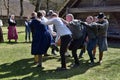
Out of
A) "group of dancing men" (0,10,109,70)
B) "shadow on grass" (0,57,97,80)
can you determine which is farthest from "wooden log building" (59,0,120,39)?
"shadow on grass" (0,57,97,80)

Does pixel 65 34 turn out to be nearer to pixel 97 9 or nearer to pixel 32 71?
pixel 32 71

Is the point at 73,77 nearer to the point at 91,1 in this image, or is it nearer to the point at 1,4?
the point at 91,1

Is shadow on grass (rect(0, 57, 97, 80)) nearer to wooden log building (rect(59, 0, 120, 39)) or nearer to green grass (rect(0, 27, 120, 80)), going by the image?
green grass (rect(0, 27, 120, 80))

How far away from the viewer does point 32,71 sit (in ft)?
37.1

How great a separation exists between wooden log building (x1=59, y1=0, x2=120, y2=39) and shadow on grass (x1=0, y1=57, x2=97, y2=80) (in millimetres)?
9878

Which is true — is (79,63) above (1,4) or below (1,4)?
above

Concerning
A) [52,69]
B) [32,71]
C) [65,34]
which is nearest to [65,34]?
[65,34]

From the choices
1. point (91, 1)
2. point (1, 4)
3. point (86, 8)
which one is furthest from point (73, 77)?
point (1, 4)

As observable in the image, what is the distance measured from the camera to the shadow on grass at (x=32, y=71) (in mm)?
10541

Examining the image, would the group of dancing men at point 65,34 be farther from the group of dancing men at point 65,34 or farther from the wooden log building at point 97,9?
the wooden log building at point 97,9

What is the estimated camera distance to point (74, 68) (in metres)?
11.8

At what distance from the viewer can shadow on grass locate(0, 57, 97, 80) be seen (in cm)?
1054

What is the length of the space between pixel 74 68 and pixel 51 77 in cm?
161

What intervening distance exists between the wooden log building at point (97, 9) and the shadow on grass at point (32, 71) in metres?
9.88
